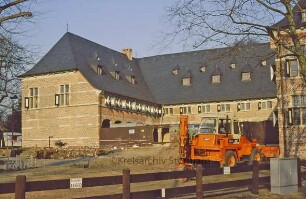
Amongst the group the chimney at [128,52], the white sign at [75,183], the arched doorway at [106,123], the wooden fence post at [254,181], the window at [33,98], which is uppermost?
the chimney at [128,52]

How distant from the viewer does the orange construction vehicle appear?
804 inches

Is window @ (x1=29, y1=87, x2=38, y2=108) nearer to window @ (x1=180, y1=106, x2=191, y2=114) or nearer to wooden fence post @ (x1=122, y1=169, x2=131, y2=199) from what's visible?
window @ (x1=180, y1=106, x2=191, y2=114)

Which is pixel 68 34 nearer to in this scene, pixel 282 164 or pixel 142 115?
pixel 142 115

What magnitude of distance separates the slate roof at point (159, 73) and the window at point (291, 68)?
35.4ft

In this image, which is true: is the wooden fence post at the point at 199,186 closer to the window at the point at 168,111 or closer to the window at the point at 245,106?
the window at the point at 245,106

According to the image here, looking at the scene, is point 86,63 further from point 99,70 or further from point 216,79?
point 216,79

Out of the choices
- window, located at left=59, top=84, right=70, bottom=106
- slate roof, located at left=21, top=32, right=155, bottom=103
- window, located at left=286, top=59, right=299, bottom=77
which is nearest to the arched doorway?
slate roof, located at left=21, top=32, right=155, bottom=103

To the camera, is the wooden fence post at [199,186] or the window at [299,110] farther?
the window at [299,110]

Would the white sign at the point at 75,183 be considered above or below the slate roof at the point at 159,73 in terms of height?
below

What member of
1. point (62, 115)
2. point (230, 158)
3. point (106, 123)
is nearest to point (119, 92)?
point (106, 123)

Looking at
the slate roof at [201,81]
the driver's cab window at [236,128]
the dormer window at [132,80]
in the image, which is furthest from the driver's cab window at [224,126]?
the dormer window at [132,80]

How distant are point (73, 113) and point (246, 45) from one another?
3304cm

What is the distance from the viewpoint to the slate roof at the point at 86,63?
4500 centimetres

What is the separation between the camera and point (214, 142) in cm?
2070
